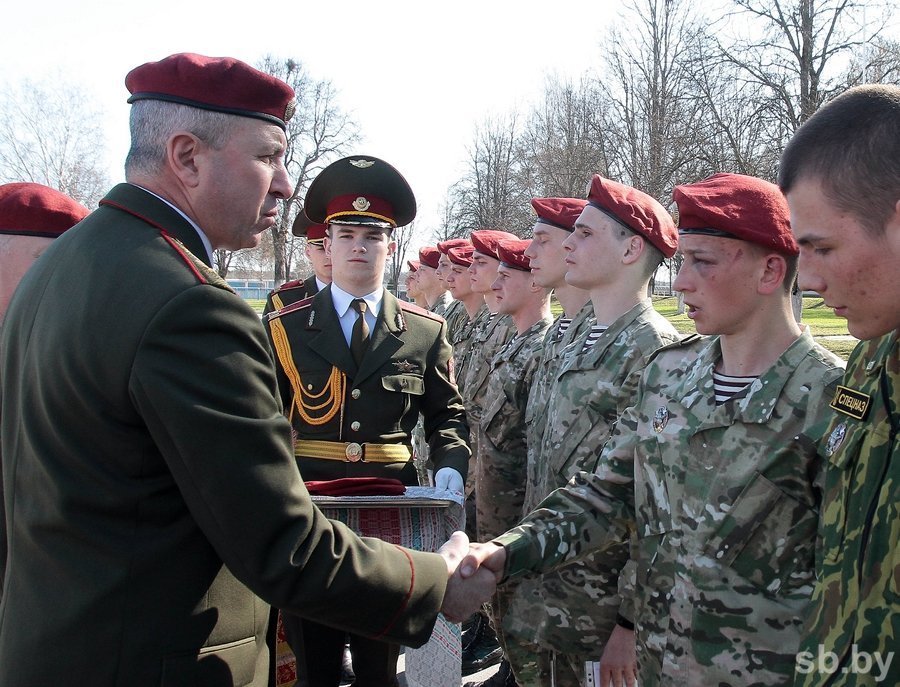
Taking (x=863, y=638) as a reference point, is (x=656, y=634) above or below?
below

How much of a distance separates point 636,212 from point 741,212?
1259 millimetres

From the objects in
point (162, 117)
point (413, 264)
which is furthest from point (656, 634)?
point (413, 264)

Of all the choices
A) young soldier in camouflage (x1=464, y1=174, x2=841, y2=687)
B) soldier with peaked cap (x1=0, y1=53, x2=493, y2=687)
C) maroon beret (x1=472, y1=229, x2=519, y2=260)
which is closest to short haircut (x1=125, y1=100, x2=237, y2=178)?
soldier with peaked cap (x1=0, y1=53, x2=493, y2=687)

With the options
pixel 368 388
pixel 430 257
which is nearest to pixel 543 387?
pixel 368 388

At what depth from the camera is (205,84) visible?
1.99m

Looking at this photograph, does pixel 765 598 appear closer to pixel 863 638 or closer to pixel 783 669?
pixel 783 669

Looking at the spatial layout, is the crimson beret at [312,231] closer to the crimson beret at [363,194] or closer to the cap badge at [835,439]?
the crimson beret at [363,194]

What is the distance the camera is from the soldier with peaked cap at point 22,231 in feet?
11.8

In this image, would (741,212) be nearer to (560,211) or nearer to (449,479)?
(449,479)

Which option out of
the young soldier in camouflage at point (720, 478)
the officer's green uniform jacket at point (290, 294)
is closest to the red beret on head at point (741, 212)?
the young soldier in camouflage at point (720, 478)

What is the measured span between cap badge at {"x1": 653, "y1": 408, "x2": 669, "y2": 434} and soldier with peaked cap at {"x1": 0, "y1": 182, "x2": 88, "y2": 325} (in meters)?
2.76

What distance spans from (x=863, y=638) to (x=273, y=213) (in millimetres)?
1832

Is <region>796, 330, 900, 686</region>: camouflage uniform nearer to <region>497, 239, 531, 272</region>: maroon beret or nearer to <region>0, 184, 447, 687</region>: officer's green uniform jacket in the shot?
<region>0, 184, 447, 687</region>: officer's green uniform jacket

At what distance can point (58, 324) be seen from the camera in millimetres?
1750
